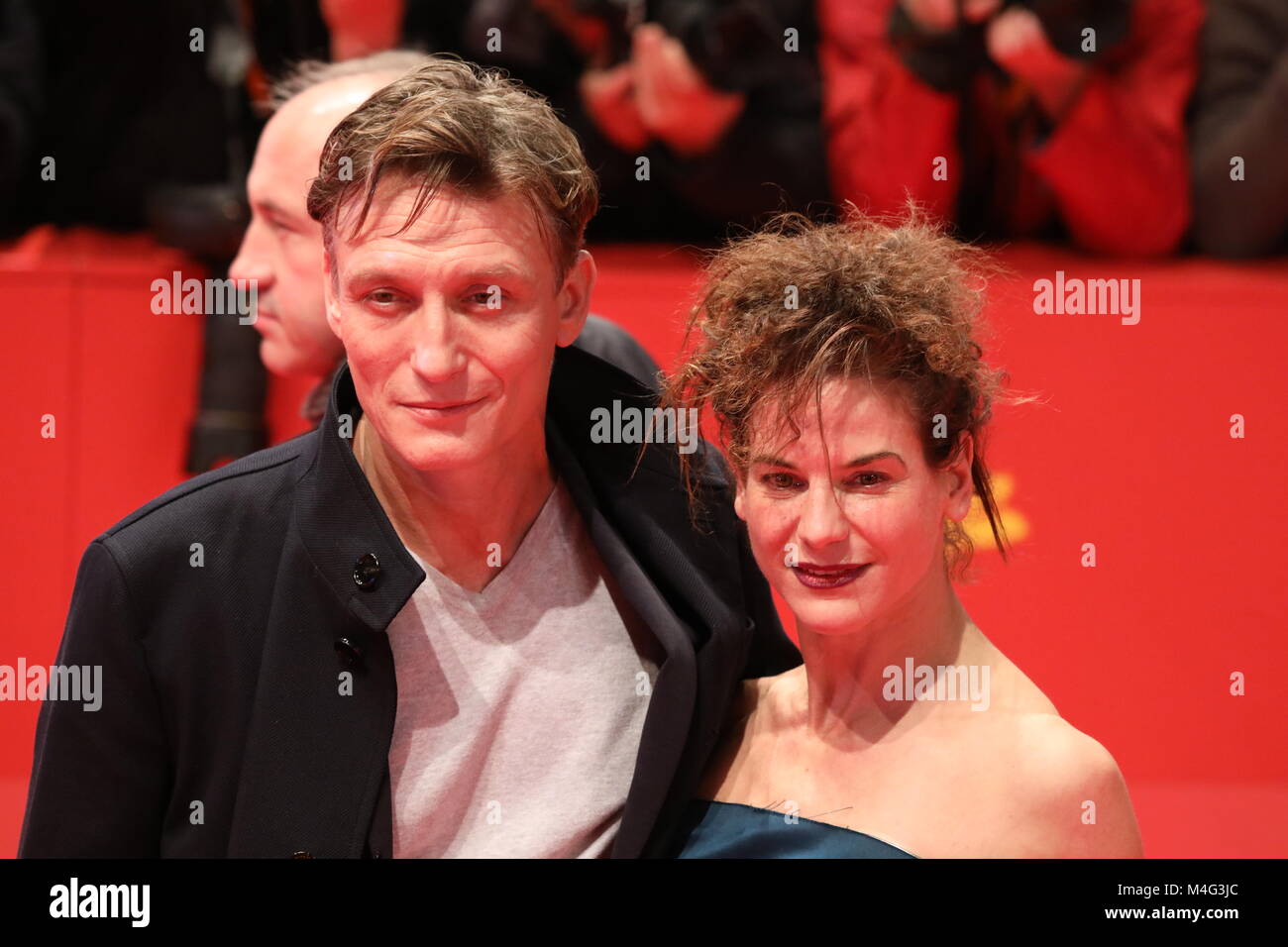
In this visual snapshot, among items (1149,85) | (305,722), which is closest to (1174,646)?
(1149,85)

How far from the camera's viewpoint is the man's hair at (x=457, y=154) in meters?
1.66

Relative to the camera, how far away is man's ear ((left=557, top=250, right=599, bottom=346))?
180cm

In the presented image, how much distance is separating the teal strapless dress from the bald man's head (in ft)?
2.98

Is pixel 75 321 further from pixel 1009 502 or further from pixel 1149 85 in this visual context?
pixel 1149 85

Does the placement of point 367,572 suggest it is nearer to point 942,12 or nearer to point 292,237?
point 292,237

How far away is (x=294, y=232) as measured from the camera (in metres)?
2.19

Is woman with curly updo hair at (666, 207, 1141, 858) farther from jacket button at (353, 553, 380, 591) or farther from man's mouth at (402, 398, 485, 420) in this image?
jacket button at (353, 553, 380, 591)

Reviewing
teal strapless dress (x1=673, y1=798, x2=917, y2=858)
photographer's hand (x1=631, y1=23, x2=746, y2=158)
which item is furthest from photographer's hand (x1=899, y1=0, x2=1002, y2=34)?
teal strapless dress (x1=673, y1=798, x2=917, y2=858)

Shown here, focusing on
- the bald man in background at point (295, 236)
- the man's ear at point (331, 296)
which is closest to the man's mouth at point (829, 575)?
the man's ear at point (331, 296)

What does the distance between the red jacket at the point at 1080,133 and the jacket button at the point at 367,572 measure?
1.90 m

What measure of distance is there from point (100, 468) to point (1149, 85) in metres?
2.42

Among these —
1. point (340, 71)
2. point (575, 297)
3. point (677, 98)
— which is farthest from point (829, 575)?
point (677, 98)

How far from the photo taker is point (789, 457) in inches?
68.3

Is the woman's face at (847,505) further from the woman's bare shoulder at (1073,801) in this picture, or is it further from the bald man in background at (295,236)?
the bald man in background at (295,236)
